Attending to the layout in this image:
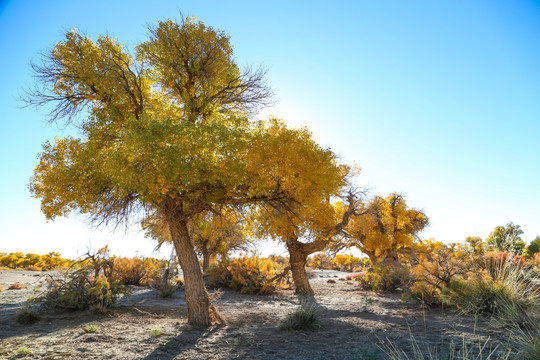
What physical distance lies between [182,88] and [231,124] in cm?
274

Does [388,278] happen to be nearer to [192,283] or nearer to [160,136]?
[192,283]

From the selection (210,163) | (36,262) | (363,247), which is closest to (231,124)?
(210,163)

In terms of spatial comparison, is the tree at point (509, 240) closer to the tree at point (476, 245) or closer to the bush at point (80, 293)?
the tree at point (476, 245)

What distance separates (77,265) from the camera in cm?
1043

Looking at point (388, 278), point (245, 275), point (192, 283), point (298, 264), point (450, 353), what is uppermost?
point (298, 264)

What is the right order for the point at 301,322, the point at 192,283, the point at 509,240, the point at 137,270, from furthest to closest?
the point at 137,270 → the point at 192,283 → the point at 301,322 → the point at 509,240

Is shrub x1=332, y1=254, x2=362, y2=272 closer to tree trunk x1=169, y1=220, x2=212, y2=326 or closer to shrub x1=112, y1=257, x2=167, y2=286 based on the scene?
shrub x1=112, y1=257, x2=167, y2=286

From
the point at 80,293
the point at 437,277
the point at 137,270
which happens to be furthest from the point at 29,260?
the point at 437,277

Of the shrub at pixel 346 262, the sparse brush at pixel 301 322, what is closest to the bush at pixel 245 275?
the sparse brush at pixel 301 322

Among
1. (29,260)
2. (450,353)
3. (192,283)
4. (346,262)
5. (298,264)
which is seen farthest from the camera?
(346,262)

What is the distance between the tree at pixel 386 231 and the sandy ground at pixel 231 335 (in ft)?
33.0

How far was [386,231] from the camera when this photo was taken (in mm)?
21438

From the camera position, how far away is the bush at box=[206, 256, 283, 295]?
53.2 ft

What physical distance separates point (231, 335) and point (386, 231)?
16.4 m
